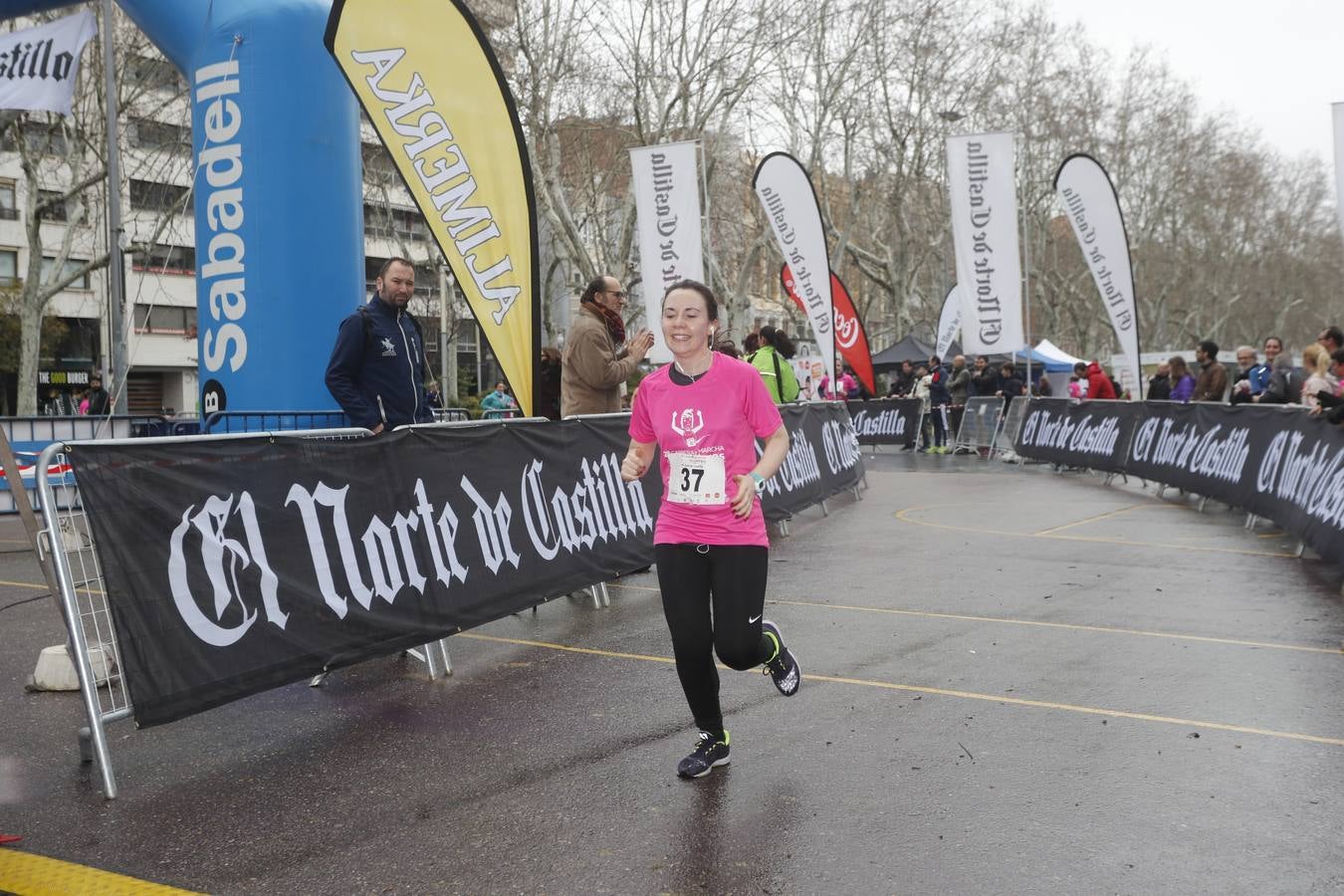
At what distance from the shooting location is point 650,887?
11.7 feet

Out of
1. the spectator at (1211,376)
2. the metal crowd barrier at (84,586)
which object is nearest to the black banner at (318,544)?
the metal crowd barrier at (84,586)

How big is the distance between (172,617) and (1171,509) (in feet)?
41.0

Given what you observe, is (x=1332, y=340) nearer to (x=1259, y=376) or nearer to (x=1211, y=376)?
(x=1259, y=376)

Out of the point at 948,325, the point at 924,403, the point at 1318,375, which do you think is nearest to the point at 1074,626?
the point at 1318,375

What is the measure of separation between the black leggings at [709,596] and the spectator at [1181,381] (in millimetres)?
17441

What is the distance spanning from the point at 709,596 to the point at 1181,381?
18.2 metres

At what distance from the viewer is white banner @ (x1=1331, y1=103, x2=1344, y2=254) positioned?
11.1 metres

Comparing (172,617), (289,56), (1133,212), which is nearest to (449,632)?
(172,617)

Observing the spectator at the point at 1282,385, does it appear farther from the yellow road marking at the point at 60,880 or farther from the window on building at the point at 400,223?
the window on building at the point at 400,223

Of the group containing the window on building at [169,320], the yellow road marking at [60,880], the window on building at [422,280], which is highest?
the window on building at [422,280]

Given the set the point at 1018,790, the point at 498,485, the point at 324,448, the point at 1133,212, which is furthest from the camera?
the point at 1133,212

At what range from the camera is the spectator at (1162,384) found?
797 inches

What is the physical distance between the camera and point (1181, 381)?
2056 cm

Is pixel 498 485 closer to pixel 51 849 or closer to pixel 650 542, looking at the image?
pixel 650 542
